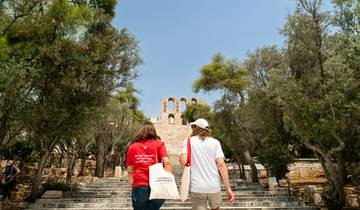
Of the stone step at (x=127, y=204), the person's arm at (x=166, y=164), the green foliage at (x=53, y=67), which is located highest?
the green foliage at (x=53, y=67)

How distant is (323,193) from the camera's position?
11805mm

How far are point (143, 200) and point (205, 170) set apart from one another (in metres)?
0.89

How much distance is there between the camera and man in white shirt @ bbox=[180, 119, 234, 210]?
4574 mm

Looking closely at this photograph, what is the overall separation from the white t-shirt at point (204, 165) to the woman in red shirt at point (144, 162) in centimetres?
36

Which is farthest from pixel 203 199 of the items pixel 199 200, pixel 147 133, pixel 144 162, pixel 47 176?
pixel 47 176

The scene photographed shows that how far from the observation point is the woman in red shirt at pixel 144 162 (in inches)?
177

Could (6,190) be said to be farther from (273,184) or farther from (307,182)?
(307,182)

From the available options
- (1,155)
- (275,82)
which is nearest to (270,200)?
(275,82)

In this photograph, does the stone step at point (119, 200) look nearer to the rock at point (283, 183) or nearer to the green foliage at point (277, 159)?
the rock at point (283, 183)

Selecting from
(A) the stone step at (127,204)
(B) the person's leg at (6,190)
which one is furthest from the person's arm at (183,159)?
(B) the person's leg at (6,190)

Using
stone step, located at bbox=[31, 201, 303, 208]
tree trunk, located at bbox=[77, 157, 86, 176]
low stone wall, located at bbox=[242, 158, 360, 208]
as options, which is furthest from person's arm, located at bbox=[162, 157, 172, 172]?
tree trunk, located at bbox=[77, 157, 86, 176]

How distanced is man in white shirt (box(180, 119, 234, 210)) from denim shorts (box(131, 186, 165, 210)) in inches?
19.3

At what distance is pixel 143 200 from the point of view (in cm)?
447

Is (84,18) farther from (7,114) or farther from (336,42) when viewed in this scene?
(336,42)
